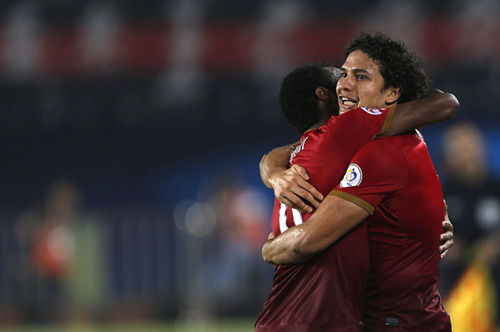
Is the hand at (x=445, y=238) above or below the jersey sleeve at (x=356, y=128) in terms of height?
below

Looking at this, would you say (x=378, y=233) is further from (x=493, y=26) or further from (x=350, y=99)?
(x=493, y=26)

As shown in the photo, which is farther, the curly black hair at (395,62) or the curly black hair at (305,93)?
the curly black hair at (305,93)

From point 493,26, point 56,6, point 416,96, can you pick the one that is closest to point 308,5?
point 493,26

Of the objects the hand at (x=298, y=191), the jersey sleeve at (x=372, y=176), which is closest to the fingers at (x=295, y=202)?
the hand at (x=298, y=191)

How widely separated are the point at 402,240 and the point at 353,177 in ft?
1.33

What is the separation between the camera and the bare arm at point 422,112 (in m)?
4.38

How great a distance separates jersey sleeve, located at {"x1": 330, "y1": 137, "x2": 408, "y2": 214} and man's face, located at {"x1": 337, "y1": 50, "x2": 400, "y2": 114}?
1.03 ft

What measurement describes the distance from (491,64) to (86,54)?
6569mm

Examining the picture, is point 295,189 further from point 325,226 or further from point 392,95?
point 392,95

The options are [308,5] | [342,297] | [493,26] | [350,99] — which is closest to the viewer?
[342,297]

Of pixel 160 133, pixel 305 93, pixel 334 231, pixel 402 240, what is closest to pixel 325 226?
pixel 334 231

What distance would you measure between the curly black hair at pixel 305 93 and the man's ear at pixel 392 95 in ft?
1.06

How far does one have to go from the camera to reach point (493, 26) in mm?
14922

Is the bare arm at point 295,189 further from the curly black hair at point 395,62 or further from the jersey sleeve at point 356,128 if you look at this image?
the curly black hair at point 395,62
